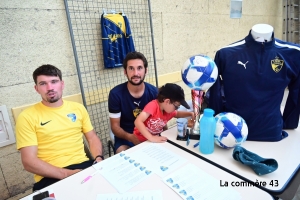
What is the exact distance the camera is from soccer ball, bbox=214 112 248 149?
1.01 meters

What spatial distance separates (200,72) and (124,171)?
67 centimetres

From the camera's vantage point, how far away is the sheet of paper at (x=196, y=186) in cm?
76

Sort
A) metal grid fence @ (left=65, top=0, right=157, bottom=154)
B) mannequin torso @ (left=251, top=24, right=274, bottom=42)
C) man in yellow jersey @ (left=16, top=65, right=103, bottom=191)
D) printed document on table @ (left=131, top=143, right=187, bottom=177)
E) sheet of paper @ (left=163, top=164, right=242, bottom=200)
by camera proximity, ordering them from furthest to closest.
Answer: metal grid fence @ (left=65, top=0, right=157, bottom=154)
man in yellow jersey @ (left=16, top=65, right=103, bottom=191)
mannequin torso @ (left=251, top=24, right=274, bottom=42)
printed document on table @ (left=131, top=143, right=187, bottom=177)
sheet of paper @ (left=163, top=164, right=242, bottom=200)

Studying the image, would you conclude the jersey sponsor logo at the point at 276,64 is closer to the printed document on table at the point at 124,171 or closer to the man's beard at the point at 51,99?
the printed document on table at the point at 124,171

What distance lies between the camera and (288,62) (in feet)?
3.55

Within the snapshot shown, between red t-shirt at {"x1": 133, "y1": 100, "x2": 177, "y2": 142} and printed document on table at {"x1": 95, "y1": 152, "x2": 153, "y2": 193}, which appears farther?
red t-shirt at {"x1": 133, "y1": 100, "x2": 177, "y2": 142}

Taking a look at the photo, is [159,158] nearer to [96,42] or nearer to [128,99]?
[128,99]

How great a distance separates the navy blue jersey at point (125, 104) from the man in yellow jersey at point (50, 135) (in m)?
0.33

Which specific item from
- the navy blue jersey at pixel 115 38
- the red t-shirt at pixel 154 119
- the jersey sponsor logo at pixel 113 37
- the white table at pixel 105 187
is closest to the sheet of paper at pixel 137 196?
the white table at pixel 105 187

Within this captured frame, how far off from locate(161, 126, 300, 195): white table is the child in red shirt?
15 centimetres

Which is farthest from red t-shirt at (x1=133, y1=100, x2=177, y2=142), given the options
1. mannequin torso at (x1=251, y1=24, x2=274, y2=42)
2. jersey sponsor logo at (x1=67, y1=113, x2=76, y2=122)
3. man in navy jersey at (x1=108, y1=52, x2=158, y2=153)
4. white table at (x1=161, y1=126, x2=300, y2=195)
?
mannequin torso at (x1=251, y1=24, x2=274, y2=42)

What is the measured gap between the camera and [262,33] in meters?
1.05

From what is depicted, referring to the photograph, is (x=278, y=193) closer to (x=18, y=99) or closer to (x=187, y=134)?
(x=187, y=134)

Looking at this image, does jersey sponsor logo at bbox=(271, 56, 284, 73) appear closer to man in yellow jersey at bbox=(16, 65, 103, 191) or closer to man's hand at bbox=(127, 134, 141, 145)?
man's hand at bbox=(127, 134, 141, 145)
